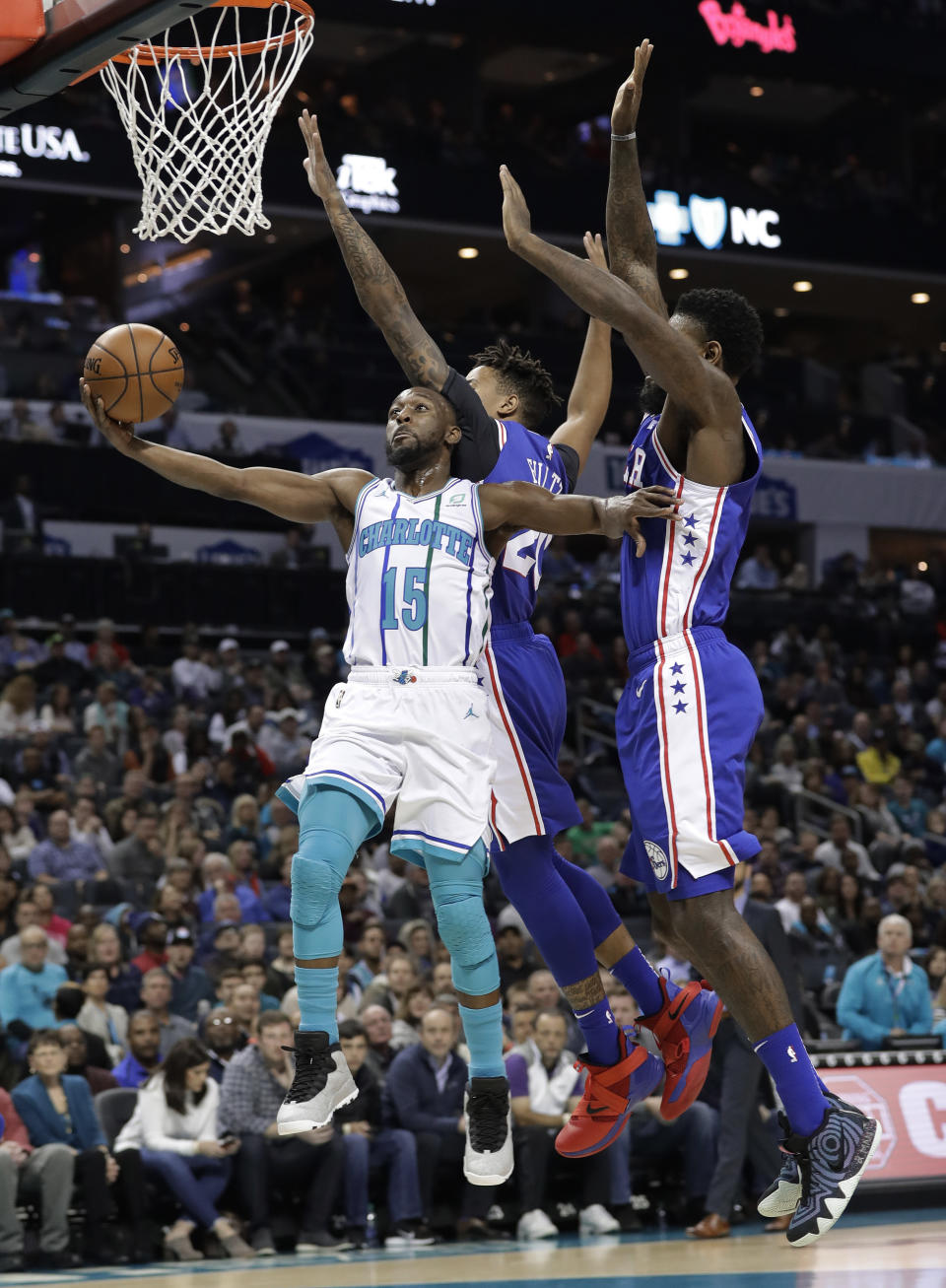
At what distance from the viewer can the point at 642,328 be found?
5.70 metres

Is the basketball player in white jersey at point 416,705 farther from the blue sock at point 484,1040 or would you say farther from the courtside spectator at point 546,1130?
the courtside spectator at point 546,1130

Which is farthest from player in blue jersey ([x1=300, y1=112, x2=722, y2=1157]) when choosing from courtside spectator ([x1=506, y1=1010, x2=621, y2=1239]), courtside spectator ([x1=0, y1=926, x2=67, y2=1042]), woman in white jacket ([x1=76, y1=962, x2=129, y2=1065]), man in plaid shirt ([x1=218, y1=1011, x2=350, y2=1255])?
courtside spectator ([x1=0, y1=926, x2=67, y2=1042])

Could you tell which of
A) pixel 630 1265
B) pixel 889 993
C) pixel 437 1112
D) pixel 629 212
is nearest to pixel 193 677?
pixel 437 1112

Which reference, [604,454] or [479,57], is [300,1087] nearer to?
[604,454]

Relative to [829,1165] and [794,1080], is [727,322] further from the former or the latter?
[829,1165]

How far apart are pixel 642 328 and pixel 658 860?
1.71 m

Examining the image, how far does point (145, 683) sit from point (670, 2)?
53.1 feet

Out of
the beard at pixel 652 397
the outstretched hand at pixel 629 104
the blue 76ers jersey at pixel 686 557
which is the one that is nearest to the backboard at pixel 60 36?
the outstretched hand at pixel 629 104

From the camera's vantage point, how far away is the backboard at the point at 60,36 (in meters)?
5.89

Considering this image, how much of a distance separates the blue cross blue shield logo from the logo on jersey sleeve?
940 inches

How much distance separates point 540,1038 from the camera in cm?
1191

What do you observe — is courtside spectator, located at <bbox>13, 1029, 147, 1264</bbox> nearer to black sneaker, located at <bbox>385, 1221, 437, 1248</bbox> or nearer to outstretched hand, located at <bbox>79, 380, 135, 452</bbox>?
black sneaker, located at <bbox>385, 1221, 437, 1248</bbox>

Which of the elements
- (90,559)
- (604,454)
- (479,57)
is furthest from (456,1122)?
(479,57)

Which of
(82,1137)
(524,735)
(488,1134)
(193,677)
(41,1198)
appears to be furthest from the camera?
(193,677)
